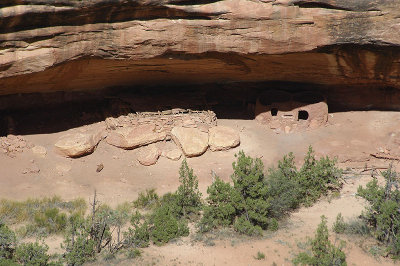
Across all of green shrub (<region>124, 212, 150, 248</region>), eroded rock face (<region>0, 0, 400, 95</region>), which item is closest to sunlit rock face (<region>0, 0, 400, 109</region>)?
eroded rock face (<region>0, 0, 400, 95</region>)

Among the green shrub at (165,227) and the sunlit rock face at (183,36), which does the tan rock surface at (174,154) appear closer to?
the sunlit rock face at (183,36)

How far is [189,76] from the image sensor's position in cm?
1531

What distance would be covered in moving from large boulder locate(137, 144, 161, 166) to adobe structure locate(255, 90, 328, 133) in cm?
401

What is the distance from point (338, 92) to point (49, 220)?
1048 centimetres

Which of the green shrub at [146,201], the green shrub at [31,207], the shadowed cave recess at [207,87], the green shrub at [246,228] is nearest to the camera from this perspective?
the green shrub at [246,228]

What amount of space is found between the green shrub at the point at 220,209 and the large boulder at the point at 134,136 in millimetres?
3868

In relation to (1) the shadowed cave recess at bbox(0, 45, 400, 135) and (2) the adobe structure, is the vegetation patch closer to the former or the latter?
(2) the adobe structure

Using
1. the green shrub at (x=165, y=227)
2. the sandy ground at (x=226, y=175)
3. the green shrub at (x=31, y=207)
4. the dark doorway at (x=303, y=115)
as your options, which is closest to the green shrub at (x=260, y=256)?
the sandy ground at (x=226, y=175)

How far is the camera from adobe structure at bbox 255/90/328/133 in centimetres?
1567

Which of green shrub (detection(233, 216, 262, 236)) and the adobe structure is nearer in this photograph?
green shrub (detection(233, 216, 262, 236))

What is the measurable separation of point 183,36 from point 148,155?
4.06 m

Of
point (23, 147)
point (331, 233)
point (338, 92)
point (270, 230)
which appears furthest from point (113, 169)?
point (338, 92)

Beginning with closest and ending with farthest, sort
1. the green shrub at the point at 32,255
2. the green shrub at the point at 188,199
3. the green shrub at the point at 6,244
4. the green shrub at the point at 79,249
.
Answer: the green shrub at the point at 32,255, the green shrub at the point at 6,244, the green shrub at the point at 79,249, the green shrub at the point at 188,199

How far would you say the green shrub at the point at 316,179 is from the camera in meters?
12.6
